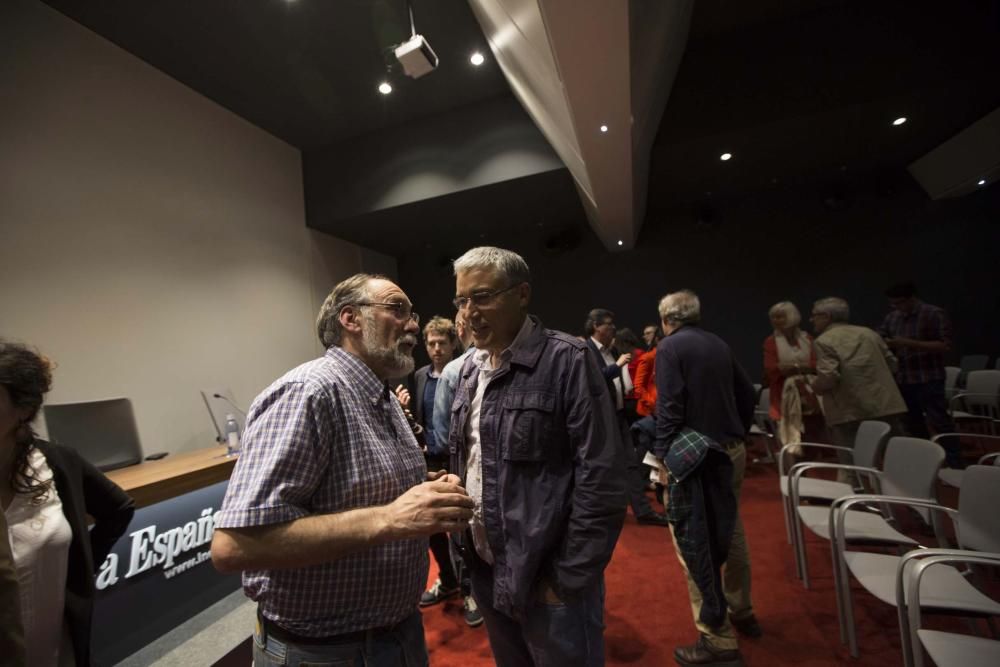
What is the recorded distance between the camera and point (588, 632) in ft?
3.68

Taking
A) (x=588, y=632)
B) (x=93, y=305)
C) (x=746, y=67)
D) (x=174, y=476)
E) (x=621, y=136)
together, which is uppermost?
(x=746, y=67)

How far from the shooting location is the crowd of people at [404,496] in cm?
86

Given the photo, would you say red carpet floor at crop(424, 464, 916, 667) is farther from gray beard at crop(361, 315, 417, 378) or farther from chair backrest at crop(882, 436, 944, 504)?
gray beard at crop(361, 315, 417, 378)

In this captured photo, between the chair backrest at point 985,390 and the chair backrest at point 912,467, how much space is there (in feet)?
9.32

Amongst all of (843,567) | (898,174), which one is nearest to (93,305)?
(843,567)

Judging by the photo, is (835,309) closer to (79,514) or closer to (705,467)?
(705,467)

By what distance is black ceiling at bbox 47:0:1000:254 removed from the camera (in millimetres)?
3166

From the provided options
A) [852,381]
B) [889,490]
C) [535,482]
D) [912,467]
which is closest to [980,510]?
[912,467]

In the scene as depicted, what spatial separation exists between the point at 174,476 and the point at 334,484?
6.38ft

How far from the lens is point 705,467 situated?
180 centimetres

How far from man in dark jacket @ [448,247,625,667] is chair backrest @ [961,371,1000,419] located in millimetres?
4933

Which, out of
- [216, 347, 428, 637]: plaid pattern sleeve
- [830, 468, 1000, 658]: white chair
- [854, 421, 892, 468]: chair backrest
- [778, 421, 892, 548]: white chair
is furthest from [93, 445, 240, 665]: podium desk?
[854, 421, 892, 468]: chair backrest

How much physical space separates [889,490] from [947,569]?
2.21 feet

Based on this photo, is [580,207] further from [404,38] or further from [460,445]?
[460,445]
